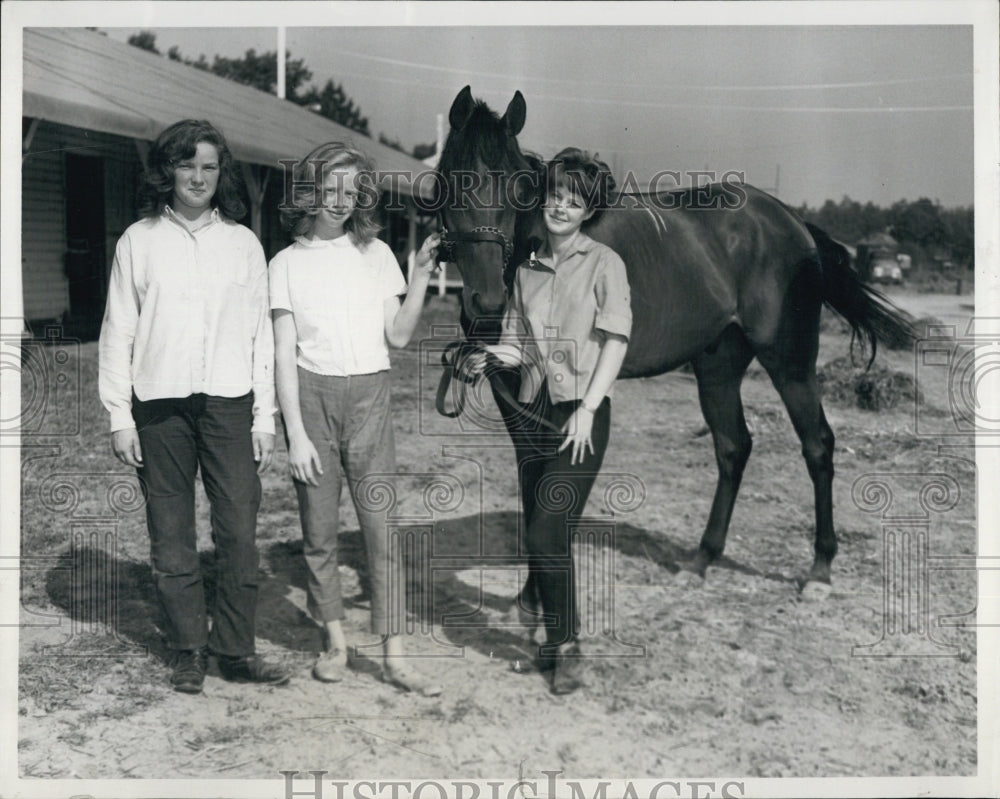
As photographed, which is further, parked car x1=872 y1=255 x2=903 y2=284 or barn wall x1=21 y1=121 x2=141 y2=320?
parked car x1=872 y1=255 x2=903 y2=284

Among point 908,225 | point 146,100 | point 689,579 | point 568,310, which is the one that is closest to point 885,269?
point 908,225

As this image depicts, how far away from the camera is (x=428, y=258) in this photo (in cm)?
295

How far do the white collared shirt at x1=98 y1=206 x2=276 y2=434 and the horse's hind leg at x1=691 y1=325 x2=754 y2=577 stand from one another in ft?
6.64

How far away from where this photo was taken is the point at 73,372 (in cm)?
371

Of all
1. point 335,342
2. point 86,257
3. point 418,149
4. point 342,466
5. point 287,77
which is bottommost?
point 342,466

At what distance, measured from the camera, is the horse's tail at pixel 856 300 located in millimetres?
3855

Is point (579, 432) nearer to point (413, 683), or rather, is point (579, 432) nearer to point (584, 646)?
point (584, 646)

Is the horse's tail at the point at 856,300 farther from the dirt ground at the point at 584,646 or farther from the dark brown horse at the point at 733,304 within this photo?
the dirt ground at the point at 584,646

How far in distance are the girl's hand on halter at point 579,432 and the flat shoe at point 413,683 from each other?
95 cm

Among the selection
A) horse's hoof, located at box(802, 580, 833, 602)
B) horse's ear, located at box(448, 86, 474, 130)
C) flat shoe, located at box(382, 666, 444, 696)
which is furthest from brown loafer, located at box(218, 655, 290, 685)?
horse's hoof, located at box(802, 580, 833, 602)

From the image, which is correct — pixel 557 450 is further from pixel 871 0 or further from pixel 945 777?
pixel 871 0

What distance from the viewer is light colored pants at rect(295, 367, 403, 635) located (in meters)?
3.00

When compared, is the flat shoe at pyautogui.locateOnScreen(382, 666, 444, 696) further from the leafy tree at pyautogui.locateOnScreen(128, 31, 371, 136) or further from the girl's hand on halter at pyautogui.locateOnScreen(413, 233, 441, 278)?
the leafy tree at pyautogui.locateOnScreen(128, 31, 371, 136)

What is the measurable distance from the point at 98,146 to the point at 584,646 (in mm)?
2730
